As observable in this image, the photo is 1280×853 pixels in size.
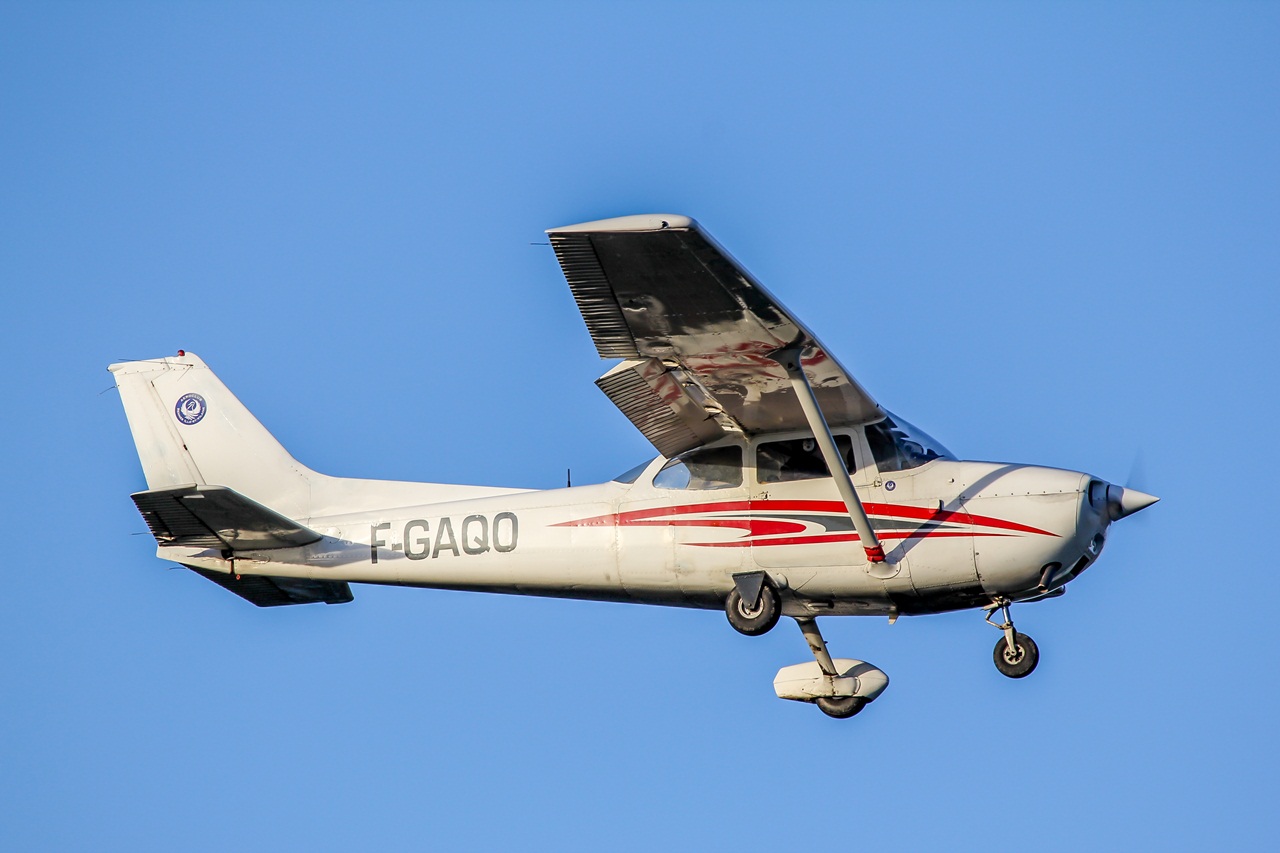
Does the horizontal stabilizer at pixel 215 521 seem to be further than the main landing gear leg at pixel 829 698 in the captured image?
No

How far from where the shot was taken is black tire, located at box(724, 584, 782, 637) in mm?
13508

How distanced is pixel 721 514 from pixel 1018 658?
9.02 feet

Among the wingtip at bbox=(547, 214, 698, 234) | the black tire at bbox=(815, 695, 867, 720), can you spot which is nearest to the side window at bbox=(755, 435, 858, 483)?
the black tire at bbox=(815, 695, 867, 720)

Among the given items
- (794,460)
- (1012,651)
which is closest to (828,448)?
(794,460)

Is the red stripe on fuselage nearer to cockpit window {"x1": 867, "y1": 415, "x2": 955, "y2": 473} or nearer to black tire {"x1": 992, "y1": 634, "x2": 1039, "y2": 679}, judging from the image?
cockpit window {"x1": 867, "y1": 415, "x2": 955, "y2": 473}

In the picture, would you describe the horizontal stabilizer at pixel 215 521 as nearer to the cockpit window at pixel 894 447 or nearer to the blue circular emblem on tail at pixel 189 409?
the blue circular emblem on tail at pixel 189 409

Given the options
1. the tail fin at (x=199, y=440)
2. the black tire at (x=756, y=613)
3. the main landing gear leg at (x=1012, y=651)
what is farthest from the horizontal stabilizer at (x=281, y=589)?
the main landing gear leg at (x=1012, y=651)

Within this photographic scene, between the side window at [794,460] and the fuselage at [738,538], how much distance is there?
0.03m

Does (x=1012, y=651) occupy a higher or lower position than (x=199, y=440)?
lower

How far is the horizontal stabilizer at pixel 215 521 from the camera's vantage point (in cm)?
1400

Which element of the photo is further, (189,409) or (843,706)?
(189,409)

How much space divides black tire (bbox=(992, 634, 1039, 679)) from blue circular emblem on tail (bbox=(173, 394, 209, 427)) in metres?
8.17

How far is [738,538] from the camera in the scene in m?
13.7

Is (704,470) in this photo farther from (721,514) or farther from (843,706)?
(843,706)
